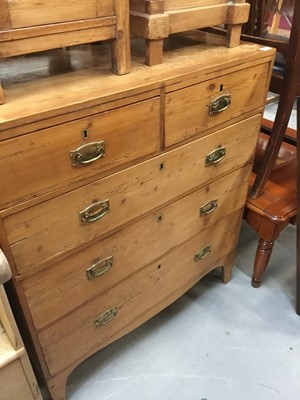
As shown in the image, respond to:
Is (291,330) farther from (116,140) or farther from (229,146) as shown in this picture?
(116,140)

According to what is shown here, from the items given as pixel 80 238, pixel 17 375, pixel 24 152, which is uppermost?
pixel 24 152

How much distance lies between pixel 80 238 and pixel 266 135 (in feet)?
3.97

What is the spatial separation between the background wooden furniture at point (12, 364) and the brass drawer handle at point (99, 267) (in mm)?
239

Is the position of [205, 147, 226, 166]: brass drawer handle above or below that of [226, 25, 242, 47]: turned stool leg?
below

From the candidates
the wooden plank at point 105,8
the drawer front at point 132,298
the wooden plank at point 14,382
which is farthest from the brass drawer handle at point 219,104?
the wooden plank at point 14,382

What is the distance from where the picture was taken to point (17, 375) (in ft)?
3.32

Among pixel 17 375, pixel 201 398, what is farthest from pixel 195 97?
pixel 201 398

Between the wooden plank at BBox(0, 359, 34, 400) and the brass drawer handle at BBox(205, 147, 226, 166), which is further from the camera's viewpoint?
the brass drawer handle at BBox(205, 147, 226, 166)

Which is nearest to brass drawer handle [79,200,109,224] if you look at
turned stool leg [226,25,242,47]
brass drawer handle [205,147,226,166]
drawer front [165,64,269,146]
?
drawer front [165,64,269,146]

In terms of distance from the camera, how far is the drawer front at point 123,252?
1000 millimetres

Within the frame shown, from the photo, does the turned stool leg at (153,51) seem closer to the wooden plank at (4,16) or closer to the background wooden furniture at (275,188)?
the wooden plank at (4,16)

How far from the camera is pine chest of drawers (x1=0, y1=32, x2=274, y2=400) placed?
2.67ft

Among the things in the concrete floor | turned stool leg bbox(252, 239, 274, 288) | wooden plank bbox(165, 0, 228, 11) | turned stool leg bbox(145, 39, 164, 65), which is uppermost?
wooden plank bbox(165, 0, 228, 11)

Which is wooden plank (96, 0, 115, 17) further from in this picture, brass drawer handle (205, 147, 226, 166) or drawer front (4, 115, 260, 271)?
brass drawer handle (205, 147, 226, 166)
